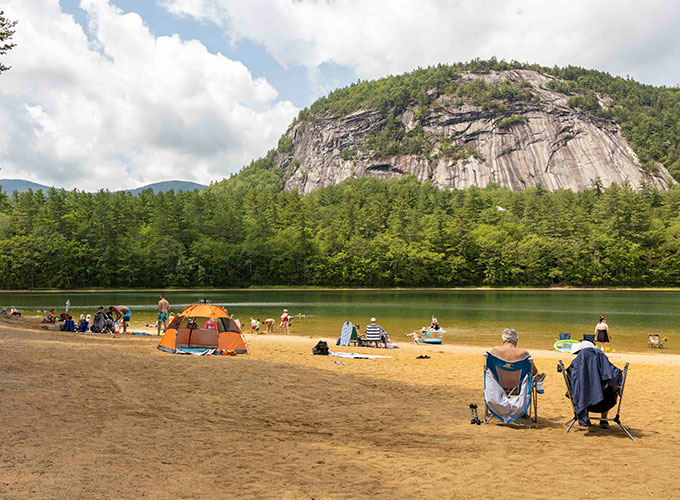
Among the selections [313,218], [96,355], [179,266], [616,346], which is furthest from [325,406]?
[313,218]

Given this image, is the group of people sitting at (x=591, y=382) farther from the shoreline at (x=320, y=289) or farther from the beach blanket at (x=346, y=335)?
the shoreline at (x=320, y=289)

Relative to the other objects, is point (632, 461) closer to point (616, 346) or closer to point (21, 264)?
point (616, 346)

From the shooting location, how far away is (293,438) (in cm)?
782

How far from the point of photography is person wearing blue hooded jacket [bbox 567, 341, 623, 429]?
822cm

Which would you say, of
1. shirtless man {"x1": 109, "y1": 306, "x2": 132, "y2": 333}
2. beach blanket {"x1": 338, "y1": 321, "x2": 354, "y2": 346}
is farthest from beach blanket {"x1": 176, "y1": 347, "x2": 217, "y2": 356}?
shirtless man {"x1": 109, "y1": 306, "x2": 132, "y2": 333}

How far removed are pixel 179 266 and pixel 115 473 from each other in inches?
3871

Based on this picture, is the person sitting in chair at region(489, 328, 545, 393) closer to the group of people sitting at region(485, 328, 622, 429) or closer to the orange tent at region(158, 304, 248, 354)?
the group of people sitting at region(485, 328, 622, 429)

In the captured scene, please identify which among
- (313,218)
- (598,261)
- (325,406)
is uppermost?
(313,218)

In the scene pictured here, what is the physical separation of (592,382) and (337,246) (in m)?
99.8

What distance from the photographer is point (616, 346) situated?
24312 mm

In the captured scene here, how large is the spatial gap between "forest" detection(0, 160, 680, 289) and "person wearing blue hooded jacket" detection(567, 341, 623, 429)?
9340 cm

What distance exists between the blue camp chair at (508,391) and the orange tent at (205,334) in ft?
36.7

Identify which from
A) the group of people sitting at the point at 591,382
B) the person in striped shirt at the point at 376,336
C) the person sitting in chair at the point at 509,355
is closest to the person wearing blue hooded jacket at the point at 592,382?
the group of people sitting at the point at 591,382

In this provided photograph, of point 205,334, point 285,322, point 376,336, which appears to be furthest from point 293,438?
point 285,322
